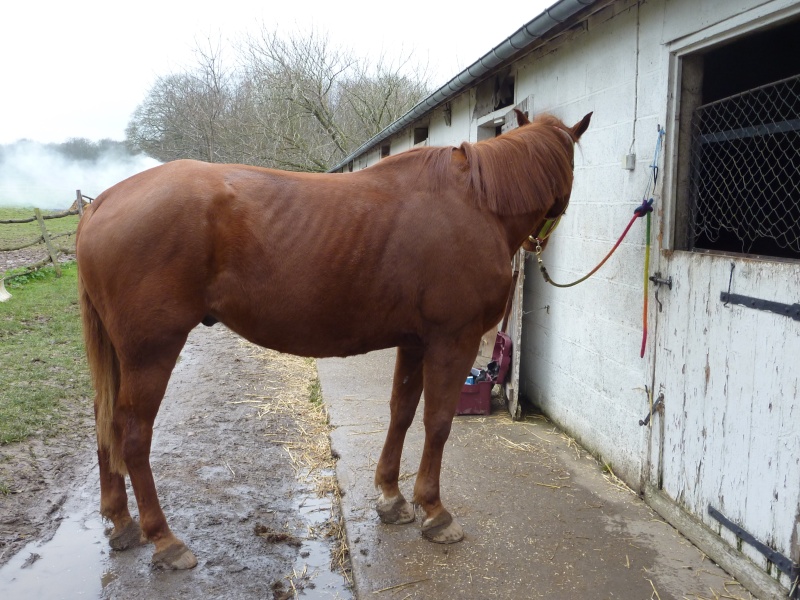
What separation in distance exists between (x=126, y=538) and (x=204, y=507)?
1.67ft

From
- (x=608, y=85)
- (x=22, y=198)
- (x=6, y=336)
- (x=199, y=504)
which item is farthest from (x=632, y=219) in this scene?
(x=22, y=198)

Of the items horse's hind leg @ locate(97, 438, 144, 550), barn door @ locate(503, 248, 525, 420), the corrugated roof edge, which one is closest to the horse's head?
the corrugated roof edge

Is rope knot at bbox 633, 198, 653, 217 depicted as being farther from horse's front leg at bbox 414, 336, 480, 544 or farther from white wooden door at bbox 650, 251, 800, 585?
horse's front leg at bbox 414, 336, 480, 544

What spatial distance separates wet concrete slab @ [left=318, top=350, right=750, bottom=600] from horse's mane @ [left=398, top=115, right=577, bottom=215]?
5.44ft

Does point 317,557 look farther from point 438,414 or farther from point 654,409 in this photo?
point 654,409

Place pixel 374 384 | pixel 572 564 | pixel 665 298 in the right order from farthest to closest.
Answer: pixel 374 384 → pixel 665 298 → pixel 572 564

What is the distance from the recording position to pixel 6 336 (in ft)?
23.5

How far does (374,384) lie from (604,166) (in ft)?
9.57

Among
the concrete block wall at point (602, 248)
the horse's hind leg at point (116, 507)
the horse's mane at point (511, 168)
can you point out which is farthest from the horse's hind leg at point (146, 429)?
the concrete block wall at point (602, 248)

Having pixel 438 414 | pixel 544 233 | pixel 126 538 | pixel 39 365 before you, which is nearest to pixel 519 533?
pixel 438 414

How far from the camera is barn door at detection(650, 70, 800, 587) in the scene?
94.5 inches

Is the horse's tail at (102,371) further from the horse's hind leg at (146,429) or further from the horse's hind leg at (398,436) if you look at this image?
the horse's hind leg at (398,436)

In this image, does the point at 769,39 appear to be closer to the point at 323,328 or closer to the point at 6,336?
the point at 323,328

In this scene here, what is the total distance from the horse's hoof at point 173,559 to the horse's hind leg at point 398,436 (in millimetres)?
976
